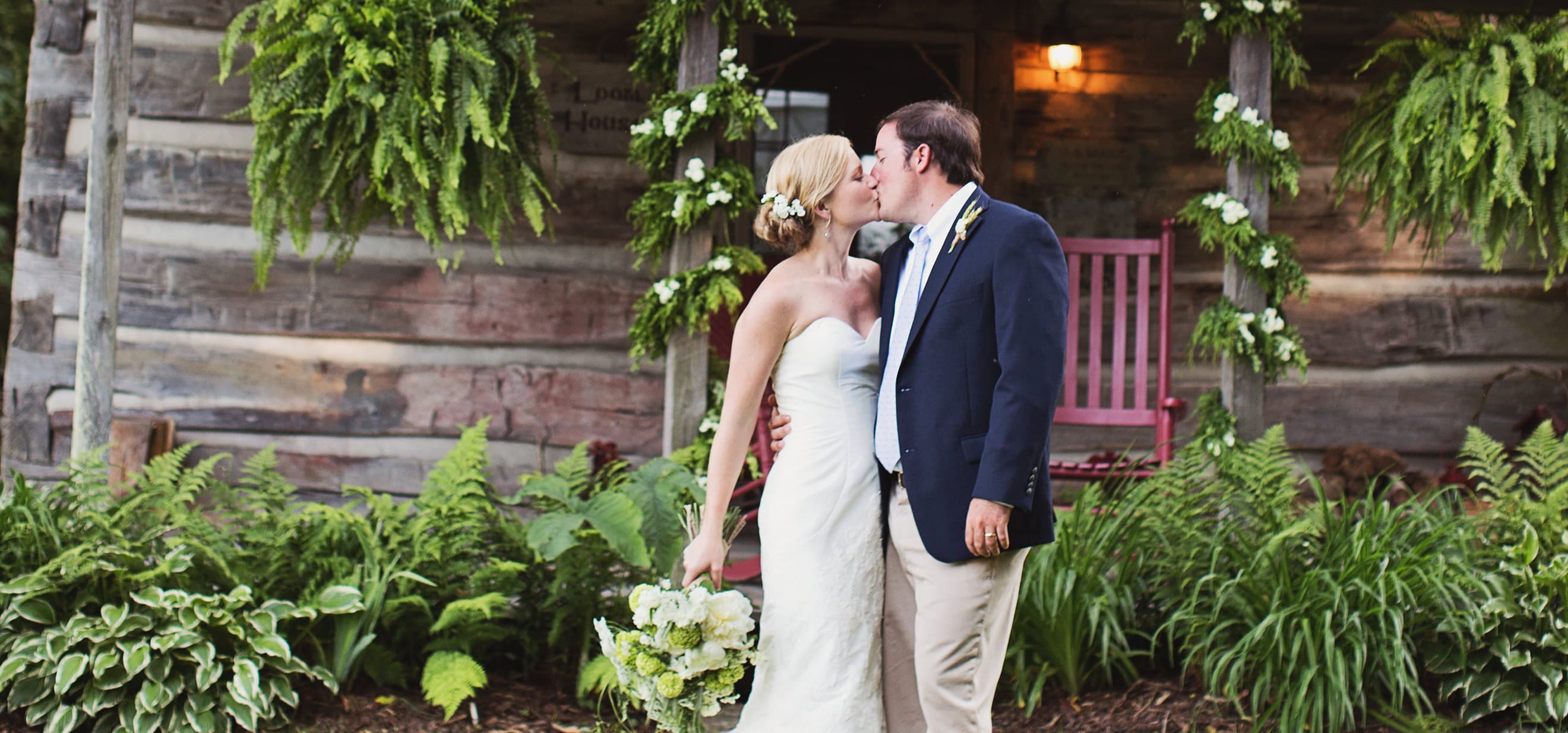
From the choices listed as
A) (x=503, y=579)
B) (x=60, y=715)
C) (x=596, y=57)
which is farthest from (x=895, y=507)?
Answer: (x=596, y=57)

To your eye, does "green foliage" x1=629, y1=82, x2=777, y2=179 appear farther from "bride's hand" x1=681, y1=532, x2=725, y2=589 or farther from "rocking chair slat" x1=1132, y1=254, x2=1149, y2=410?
"bride's hand" x1=681, y1=532, x2=725, y2=589

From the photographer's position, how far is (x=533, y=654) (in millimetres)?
3518

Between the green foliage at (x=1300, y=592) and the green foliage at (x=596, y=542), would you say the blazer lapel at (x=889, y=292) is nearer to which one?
the green foliage at (x=596, y=542)

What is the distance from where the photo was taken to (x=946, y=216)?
88.5 inches

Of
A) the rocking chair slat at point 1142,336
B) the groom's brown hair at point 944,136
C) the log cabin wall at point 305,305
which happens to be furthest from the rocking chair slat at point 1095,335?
the groom's brown hair at point 944,136

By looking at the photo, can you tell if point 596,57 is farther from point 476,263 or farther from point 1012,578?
point 1012,578

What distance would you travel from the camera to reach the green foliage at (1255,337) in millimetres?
3996

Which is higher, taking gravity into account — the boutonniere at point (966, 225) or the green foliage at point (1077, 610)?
the boutonniere at point (966, 225)

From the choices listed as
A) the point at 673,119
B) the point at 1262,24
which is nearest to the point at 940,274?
the point at 673,119

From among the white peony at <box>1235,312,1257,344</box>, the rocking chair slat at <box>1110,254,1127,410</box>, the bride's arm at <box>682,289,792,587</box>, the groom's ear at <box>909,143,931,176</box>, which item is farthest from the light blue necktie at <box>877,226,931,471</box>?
the rocking chair slat at <box>1110,254,1127,410</box>

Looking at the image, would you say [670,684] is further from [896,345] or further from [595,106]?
[595,106]

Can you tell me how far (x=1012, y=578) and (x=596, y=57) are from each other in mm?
3583

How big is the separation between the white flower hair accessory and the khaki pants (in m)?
0.59

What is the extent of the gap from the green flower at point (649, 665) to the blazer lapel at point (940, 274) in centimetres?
77
